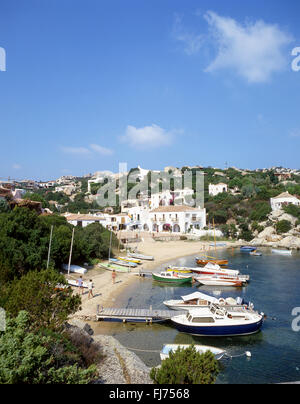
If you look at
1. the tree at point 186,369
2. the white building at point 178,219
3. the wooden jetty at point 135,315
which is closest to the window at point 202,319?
the wooden jetty at point 135,315

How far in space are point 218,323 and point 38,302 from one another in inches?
377

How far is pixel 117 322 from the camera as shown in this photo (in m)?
18.3

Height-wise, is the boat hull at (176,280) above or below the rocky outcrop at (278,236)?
below

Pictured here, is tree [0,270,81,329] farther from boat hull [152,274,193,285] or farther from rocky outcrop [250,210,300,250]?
rocky outcrop [250,210,300,250]

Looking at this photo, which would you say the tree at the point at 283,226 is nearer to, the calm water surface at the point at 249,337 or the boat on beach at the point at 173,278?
the calm water surface at the point at 249,337

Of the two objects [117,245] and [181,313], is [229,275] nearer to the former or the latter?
[181,313]

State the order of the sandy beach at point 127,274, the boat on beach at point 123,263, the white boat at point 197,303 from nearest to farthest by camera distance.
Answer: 1. the white boat at point 197,303
2. the sandy beach at point 127,274
3. the boat on beach at point 123,263

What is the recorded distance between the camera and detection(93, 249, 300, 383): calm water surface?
13.2 meters

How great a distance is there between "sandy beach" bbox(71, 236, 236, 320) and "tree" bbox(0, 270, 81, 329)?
706 centimetres

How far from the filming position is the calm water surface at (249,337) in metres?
13.2

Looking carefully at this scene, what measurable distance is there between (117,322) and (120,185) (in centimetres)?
10346

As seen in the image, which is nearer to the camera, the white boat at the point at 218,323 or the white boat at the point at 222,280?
the white boat at the point at 218,323

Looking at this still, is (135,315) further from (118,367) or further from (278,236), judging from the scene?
(278,236)

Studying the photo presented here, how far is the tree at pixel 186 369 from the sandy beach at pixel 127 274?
433 inches
